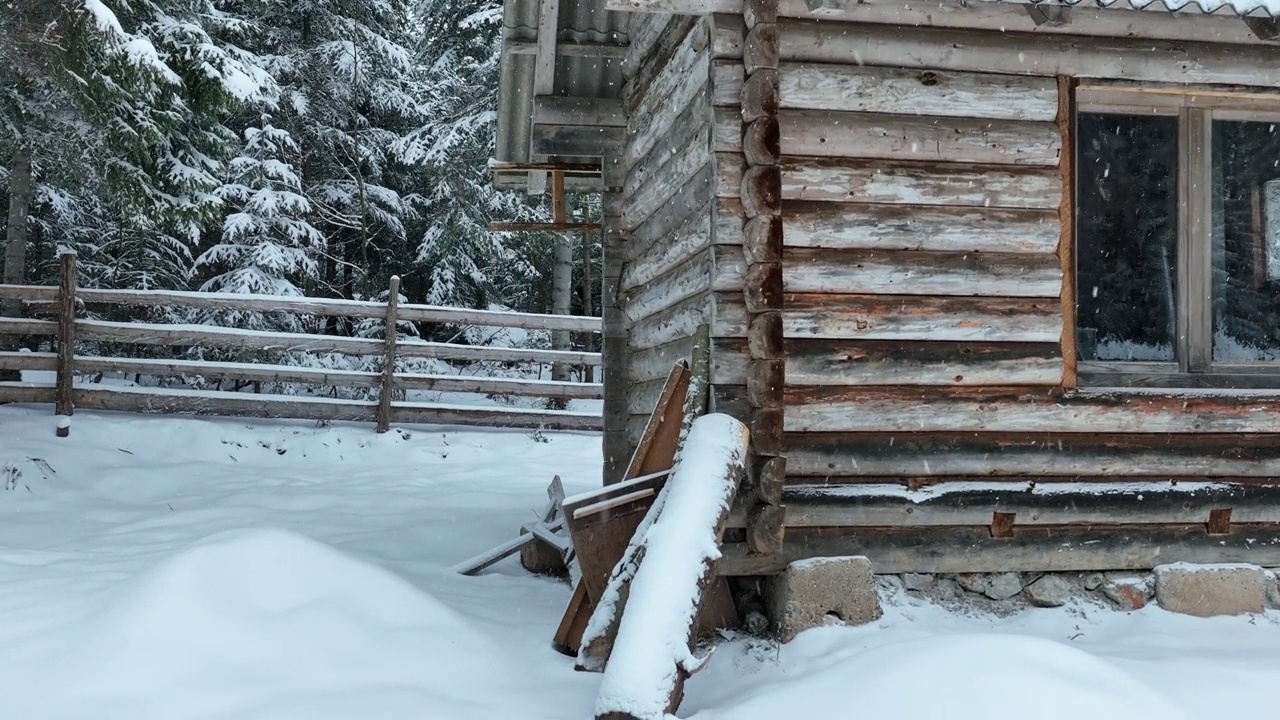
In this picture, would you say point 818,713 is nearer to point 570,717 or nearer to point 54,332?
point 570,717

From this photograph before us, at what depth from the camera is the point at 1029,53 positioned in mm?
5535

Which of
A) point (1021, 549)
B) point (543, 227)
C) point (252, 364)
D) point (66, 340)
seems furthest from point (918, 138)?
point (66, 340)

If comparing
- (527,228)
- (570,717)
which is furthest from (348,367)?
(570,717)

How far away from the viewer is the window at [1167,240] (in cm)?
576

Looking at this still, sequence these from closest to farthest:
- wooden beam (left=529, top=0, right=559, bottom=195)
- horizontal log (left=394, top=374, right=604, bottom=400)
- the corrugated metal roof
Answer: wooden beam (left=529, top=0, right=559, bottom=195), the corrugated metal roof, horizontal log (left=394, top=374, right=604, bottom=400)

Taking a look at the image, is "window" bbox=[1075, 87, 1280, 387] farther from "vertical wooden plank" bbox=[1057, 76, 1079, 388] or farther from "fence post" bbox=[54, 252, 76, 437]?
"fence post" bbox=[54, 252, 76, 437]

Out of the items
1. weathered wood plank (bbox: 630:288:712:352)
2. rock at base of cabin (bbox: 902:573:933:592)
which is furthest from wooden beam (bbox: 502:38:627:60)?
rock at base of cabin (bbox: 902:573:933:592)

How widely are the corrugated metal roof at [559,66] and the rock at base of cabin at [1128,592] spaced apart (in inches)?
196

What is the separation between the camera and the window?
5762 mm

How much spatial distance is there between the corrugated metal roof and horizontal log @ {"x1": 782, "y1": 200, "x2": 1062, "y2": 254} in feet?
9.90

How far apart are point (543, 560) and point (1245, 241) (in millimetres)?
4854

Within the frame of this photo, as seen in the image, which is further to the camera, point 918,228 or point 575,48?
point 575,48

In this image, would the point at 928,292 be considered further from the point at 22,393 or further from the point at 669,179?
the point at 22,393

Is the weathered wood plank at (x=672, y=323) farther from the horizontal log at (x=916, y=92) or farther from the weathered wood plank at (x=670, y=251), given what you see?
the horizontal log at (x=916, y=92)
